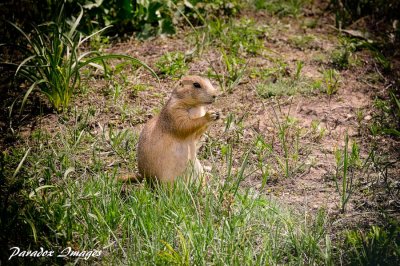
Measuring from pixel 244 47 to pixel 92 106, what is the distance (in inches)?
74.6

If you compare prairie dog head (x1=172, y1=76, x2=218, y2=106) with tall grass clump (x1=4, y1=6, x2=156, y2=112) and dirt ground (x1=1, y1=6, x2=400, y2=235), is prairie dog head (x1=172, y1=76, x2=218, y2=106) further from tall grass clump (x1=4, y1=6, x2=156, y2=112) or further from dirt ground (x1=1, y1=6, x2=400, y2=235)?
tall grass clump (x1=4, y1=6, x2=156, y2=112)

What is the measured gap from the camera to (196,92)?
4.42 metres

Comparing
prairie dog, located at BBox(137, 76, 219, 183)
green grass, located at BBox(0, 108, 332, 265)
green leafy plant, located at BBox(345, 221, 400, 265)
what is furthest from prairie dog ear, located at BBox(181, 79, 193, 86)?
green leafy plant, located at BBox(345, 221, 400, 265)

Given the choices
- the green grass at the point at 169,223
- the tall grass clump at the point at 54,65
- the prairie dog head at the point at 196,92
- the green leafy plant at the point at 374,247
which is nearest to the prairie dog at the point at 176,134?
the prairie dog head at the point at 196,92

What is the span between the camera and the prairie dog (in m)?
4.28

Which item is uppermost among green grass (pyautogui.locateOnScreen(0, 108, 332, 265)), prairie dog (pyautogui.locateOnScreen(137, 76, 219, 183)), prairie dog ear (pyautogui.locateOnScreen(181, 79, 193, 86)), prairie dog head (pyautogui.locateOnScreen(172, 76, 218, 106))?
prairie dog ear (pyautogui.locateOnScreen(181, 79, 193, 86))

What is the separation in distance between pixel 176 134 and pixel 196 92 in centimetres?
35

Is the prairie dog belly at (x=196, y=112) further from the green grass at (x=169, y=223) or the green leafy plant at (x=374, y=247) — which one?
the green leafy plant at (x=374, y=247)

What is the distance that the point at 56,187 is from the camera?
4.08m

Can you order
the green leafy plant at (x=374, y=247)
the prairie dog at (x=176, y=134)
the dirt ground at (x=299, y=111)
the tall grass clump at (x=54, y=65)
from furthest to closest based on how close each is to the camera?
the tall grass clump at (x=54, y=65) → the dirt ground at (x=299, y=111) → the prairie dog at (x=176, y=134) → the green leafy plant at (x=374, y=247)

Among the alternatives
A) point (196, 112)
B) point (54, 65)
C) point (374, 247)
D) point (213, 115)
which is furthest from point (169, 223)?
point (54, 65)

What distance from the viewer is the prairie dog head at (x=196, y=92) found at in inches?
174

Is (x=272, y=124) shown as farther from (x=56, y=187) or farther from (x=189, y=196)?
(x=56, y=187)

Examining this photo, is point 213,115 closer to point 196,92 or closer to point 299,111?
point 196,92
